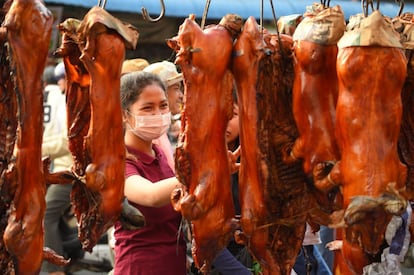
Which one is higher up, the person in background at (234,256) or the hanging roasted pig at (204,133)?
the hanging roasted pig at (204,133)

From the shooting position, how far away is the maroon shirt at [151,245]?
4227mm

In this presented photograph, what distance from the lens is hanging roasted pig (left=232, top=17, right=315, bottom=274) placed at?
318 cm

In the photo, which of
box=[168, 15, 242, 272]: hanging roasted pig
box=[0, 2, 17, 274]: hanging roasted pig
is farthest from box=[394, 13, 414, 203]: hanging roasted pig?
box=[0, 2, 17, 274]: hanging roasted pig

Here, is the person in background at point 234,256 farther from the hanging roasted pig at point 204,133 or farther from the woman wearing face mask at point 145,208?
the hanging roasted pig at point 204,133

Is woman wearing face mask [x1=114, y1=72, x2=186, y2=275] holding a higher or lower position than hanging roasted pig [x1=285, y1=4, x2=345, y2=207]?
lower

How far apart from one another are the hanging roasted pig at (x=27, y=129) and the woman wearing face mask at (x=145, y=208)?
1.11 metres

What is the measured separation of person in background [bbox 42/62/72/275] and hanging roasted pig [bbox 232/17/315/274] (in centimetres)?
419

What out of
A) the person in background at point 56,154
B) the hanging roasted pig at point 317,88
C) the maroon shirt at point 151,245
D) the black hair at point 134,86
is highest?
the hanging roasted pig at point 317,88

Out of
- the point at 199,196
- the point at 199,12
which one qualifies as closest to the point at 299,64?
the point at 199,196

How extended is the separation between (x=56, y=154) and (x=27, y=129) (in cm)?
441

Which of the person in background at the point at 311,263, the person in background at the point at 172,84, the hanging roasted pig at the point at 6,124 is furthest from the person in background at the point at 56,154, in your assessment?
the hanging roasted pig at the point at 6,124

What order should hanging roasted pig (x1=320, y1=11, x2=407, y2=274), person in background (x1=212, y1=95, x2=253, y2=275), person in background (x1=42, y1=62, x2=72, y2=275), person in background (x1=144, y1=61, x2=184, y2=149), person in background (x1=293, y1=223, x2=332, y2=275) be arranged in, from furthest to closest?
person in background (x1=42, y1=62, x2=72, y2=275)
person in background (x1=144, y1=61, x2=184, y2=149)
person in background (x1=293, y1=223, x2=332, y2=275)
person in background (x1=212, y1=95, x2=253, y2=275)
hanging roasted pig (x1=320, y1=11, x2=407, y2=274)

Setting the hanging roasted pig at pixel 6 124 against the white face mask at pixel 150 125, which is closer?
the hanging roasted pig at pixel 6 124

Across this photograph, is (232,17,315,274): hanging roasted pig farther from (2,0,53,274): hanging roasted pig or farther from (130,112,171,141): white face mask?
(130,112,171,141): white face mask
